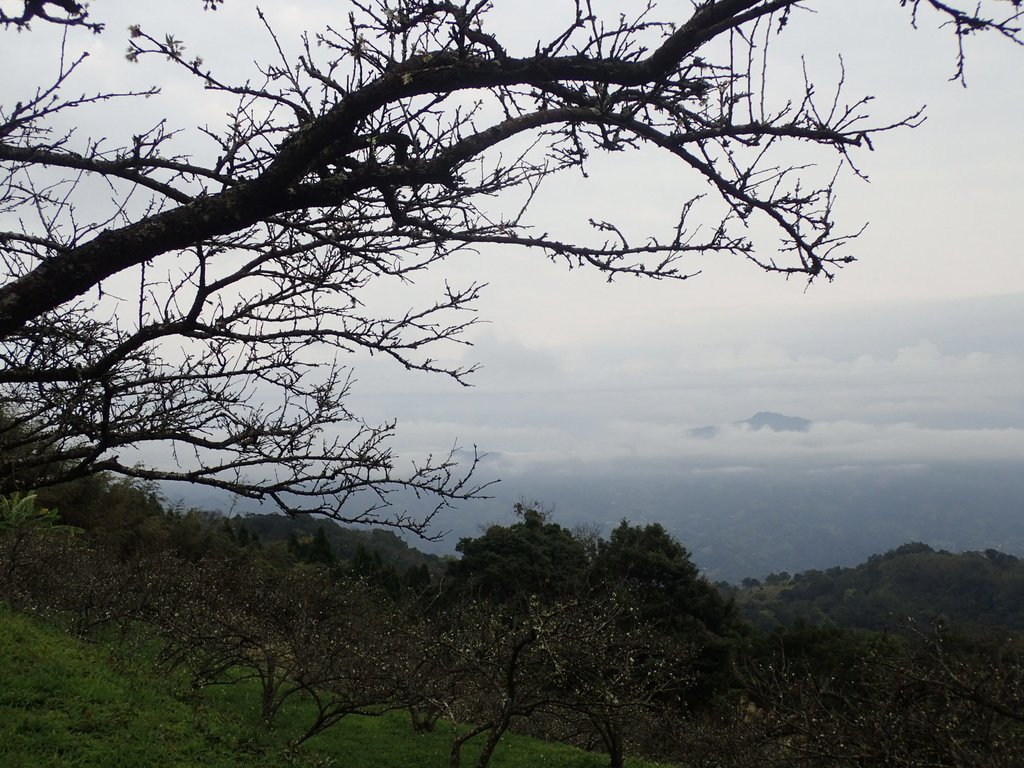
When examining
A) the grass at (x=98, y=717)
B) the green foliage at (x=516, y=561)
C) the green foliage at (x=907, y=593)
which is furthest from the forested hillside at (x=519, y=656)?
Answer: the green foliage at (x=907, y=593)

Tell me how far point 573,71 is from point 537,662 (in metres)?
10.3

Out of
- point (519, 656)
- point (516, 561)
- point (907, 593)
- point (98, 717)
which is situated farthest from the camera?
point (907, 593)

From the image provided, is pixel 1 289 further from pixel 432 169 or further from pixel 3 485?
pixel 432 169

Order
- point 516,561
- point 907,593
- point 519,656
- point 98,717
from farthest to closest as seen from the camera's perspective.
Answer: point 907,593 → point 516,561 → point 519,656 → point 98,717

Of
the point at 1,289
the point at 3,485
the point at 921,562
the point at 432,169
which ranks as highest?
the point at 432,169

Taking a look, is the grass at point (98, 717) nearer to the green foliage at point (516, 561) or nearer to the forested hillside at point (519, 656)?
the forested hillside at point (519, 656)

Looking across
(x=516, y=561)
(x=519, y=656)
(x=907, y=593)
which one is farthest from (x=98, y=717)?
(x=907, y=593)

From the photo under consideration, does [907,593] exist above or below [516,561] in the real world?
below

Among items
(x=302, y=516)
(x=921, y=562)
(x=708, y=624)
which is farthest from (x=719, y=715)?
(x=921, y=562)

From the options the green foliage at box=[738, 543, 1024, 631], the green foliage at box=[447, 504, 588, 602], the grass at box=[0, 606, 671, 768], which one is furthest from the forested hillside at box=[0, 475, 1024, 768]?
the green foliage at box=[738, 543, 1024, 631]

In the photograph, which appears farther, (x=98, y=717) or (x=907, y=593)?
(x=907, y=593)

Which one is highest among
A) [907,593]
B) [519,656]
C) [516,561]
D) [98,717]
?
[98,717]

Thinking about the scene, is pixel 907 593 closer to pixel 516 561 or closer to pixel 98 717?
pixel 516 561

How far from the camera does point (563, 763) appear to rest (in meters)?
13.5
